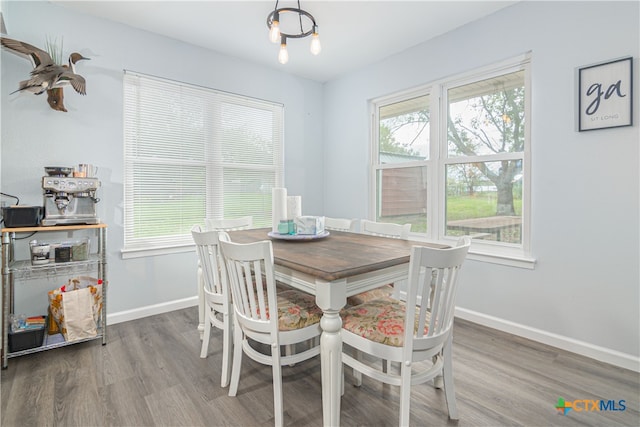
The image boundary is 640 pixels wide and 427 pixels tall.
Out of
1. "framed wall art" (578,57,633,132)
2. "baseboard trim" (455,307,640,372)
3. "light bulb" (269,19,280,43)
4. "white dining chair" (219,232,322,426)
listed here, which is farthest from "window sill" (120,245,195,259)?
"framed wall art" (578,57,633,132)

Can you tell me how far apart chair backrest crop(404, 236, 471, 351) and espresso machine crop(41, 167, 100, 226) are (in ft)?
7.81

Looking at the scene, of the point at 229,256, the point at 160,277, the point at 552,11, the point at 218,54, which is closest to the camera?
the point at 229,256

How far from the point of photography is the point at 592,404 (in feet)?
5.65

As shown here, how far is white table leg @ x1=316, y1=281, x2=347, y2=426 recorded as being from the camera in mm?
1375

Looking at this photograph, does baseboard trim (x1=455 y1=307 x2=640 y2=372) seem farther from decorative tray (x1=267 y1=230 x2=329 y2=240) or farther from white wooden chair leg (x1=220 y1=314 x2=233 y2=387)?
white wooden chair leg (x1=220 y1=314 x2=233 y2=387)

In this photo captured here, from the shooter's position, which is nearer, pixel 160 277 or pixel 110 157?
pixel 110 157

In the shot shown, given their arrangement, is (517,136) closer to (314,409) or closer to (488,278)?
(488,278)

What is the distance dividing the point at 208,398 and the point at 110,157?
7.07ft

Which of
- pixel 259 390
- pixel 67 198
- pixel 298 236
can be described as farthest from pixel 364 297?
pixel 67 198

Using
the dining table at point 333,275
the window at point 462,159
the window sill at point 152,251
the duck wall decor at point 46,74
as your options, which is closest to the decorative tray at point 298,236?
the dining table at point 333,275

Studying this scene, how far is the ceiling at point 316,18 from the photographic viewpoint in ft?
8.39

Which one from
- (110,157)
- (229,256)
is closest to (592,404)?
(229,256)

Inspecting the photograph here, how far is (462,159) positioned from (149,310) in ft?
10.4

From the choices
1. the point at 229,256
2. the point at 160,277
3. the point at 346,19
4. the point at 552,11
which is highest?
the point at 346,19
